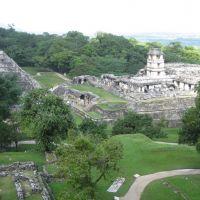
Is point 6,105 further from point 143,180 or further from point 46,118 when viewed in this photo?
point 143,180

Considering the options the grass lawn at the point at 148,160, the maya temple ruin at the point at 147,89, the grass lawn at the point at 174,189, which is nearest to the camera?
the grass lawn at the point at 174,189

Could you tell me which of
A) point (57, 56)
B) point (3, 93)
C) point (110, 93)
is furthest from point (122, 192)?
point (57, 56)

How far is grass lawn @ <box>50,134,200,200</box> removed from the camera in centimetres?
3472

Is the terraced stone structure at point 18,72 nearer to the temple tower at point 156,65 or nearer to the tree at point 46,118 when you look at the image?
the temple tower at point 156,65

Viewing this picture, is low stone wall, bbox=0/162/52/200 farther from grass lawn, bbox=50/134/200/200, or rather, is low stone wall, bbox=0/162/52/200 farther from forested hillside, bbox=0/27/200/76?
forested hillside, bbox=0/27/200/76

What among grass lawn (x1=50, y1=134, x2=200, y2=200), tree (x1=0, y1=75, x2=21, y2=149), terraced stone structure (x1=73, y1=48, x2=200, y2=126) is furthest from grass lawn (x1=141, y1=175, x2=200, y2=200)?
terraced stone structure (x1=73, y1=48, x2=200, y2=126)

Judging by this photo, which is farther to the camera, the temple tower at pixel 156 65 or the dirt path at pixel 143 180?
the temple tower at pixel 156 65

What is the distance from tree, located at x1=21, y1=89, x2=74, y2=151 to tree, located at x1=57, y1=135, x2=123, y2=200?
39.1 ft

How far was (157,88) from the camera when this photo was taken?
76.7m

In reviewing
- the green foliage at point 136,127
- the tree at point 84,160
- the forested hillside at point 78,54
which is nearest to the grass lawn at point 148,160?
the tree at point 84,160

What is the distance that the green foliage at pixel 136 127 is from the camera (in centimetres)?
5391

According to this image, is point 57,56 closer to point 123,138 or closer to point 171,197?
point 123,138

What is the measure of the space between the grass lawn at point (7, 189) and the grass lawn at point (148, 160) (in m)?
3.28

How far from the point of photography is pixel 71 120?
1626 inches
